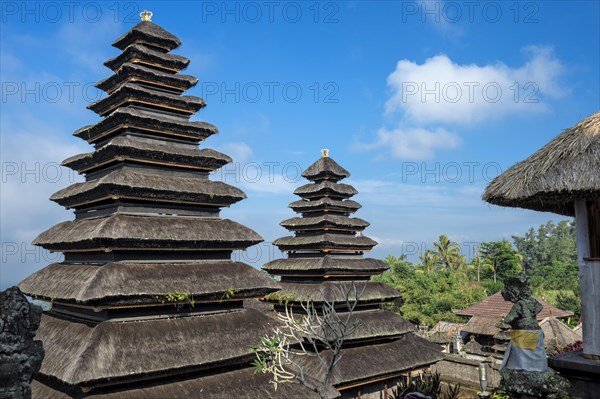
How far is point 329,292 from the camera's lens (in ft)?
73.6

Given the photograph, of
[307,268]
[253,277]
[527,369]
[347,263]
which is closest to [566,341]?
[347,263]

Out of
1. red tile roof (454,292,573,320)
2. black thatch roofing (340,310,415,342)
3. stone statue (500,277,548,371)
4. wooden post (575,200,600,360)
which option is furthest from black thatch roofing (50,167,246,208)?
red tile roof (454,292,573,320)

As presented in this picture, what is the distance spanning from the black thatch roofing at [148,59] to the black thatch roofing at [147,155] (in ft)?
11.1

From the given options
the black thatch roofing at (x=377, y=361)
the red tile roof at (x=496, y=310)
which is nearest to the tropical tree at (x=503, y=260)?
the red tile roof at (x=496, y=310)

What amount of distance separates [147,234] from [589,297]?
1186cm

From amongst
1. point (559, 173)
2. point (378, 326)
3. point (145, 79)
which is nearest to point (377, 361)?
point (378, 326)

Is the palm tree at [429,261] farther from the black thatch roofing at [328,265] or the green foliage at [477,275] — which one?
the black thatch roofing at [328,265]

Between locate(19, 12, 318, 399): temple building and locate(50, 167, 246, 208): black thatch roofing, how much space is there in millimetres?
51

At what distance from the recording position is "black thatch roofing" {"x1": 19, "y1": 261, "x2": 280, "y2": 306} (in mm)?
12633

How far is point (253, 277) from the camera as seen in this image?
16.0 metres

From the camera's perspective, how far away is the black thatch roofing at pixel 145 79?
54.9 feet

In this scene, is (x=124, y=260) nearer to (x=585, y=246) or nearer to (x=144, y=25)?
(x=144, y=25)

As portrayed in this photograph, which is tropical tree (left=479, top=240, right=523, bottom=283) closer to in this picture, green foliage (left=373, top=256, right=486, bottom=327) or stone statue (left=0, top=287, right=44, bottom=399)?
green foliage (left=373, top=256, right=486, bottom=327)

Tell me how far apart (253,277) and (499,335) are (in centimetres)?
2273
